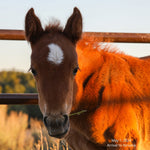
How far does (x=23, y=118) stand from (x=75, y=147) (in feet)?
17.2

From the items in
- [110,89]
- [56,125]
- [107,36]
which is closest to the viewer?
[56,125]

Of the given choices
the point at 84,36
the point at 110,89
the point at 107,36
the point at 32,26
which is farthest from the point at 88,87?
the point at 32,26

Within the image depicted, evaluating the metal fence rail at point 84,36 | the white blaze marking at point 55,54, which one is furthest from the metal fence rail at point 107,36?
the white blaze marking at point 55,54

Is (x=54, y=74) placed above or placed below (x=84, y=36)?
below

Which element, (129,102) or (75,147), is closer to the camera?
(129,102)

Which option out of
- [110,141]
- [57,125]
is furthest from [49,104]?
[110,141]

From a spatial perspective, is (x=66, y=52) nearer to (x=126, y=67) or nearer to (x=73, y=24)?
(x=73, y=24)

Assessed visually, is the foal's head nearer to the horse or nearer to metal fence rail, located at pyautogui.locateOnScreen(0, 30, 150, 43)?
the horse

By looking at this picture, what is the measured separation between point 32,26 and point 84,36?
693 mm

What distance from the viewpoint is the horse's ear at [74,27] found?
Result: 3.05 meters

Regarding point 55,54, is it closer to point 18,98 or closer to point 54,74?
point 54,74

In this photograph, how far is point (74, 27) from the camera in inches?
120

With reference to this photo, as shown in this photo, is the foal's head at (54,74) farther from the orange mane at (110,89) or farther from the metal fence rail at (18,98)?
the metal fence rail at (18,98)

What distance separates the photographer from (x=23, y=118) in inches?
335
